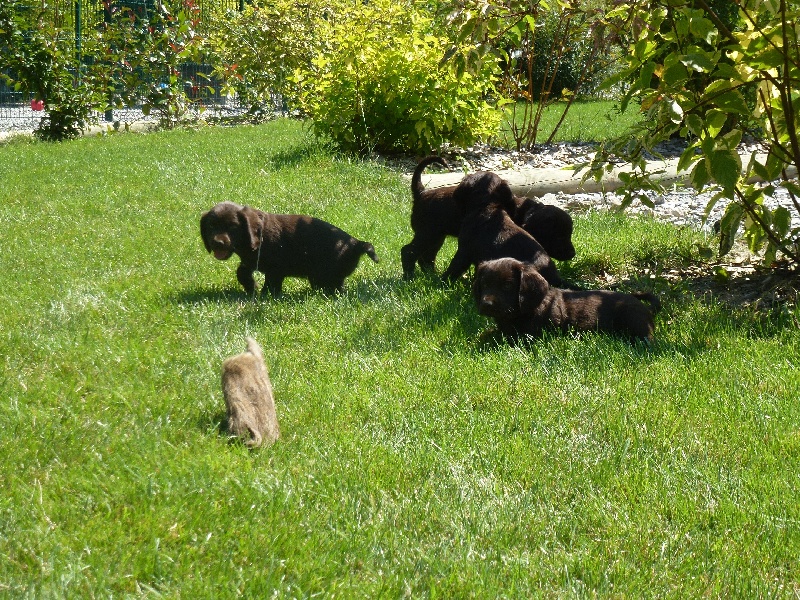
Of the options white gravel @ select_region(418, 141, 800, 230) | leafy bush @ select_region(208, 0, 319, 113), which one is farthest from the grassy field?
leafy bush @ select_region(208, 0, 319, 113)

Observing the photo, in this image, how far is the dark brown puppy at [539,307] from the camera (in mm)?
6074

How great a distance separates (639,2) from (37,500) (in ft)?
16.8

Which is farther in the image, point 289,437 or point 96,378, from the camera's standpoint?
point 96,378

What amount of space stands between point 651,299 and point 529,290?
3.47 feet

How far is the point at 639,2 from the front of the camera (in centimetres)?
662

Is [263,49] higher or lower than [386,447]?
higher

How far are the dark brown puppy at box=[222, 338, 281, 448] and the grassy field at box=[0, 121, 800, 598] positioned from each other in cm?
12

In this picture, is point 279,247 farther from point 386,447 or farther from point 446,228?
point 386,447

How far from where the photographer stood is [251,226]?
23.5 feet

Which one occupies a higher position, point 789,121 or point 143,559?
point 789,121

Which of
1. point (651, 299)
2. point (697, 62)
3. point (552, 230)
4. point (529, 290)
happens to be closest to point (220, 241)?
point (529, 290)

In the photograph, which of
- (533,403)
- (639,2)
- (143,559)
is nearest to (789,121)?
(639,2)

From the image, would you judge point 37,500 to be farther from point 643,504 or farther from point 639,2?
point 639,2

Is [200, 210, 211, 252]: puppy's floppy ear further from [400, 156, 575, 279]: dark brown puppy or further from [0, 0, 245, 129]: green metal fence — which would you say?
[0, 0, 245, 129]: green metal fence
